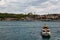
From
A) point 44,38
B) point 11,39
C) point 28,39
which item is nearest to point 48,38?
point 44,38

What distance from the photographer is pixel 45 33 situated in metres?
74.5

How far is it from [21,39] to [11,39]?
2.99 meters

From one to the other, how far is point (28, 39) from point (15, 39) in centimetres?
390

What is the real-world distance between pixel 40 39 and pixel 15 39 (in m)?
7.47

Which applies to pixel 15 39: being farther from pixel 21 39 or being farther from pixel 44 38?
pixel 44 38

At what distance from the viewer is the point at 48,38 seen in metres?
73.7

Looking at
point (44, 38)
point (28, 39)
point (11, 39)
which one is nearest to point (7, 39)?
point (11, 39)

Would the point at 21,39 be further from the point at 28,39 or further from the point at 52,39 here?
the point at 52,39

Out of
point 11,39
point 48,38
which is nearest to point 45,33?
point 48,38

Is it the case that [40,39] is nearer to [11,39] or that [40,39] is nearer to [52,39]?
[52,39]

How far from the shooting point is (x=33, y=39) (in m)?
70.8

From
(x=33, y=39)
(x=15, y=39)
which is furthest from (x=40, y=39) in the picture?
(x=15, y=39)

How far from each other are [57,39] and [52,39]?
1.54m

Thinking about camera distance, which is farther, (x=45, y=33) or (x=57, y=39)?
(x=45, y=33)
